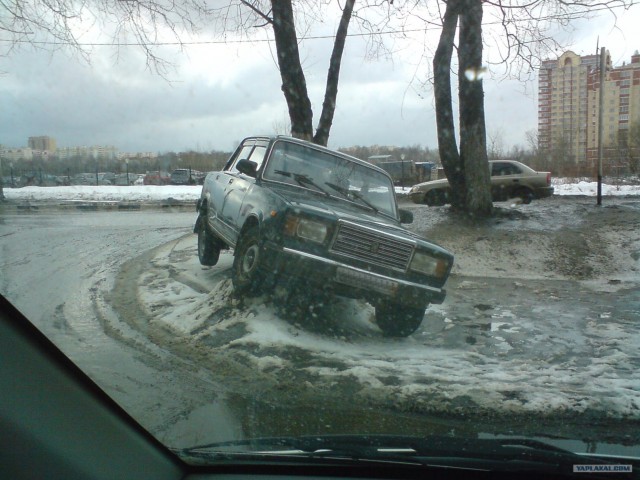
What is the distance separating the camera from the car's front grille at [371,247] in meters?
5.74

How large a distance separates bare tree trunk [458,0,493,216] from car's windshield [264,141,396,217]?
708 centimetres

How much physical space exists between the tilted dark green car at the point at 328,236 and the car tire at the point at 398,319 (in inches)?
0.4

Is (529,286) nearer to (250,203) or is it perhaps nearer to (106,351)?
(250,203)

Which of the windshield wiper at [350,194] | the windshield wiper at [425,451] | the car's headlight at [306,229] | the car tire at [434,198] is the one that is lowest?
the windshield wiper at [425,451]

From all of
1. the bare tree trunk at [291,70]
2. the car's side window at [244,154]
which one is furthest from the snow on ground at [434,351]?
the bare tree trunk at [291,70]

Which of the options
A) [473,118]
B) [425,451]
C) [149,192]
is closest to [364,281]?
[425,451]

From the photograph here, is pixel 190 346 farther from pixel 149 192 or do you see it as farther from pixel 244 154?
pixel 149 192

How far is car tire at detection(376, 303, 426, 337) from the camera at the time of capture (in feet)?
20.5

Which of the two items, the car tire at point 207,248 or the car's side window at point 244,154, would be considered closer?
the car's side window at point 244,154

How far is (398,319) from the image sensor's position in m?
6.34

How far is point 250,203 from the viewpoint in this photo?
662 centimetres

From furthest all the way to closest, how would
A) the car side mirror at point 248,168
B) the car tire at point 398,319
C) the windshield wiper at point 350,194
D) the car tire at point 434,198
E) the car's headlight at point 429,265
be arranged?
the car tire at point 434,198 < the windshield wiper at point 350,194 < the car side mirror at point 248,168 < the car tire at point 398,319 < the car's headlight at point 429,265

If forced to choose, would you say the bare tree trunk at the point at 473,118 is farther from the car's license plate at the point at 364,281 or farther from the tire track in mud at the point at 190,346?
the car's license plate at the point at 364,281

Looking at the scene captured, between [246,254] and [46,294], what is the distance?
94.1 inches
